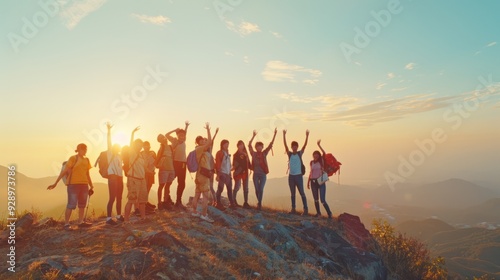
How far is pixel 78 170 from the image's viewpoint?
30.0 ft

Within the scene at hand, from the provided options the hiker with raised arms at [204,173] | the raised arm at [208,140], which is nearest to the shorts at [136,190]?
the hiker with raised arms at [204,173]

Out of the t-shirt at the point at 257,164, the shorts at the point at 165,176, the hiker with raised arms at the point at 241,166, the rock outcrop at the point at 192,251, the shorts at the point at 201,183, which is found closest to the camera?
the rock outcrop at the point at 192,251

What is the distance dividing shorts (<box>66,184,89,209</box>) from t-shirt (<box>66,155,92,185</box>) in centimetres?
13

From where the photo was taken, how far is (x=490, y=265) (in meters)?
141

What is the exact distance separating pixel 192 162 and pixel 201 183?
1.03m

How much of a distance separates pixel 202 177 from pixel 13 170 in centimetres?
485

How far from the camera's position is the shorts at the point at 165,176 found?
35.6 ft

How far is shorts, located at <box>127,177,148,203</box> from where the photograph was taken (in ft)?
29.9

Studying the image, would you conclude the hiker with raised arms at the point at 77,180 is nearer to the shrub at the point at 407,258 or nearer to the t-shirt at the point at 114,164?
the t-shirt at the point at 114,164

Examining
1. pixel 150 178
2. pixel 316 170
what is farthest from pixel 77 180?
pixel 316 170

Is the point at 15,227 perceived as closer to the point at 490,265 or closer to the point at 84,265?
the point at 84,265

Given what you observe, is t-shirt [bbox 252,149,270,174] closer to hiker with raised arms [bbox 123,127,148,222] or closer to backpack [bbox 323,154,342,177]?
backpack [bbox 323,154,342,177]

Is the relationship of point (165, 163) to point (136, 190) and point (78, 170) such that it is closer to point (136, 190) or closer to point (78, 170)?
point (136, 190)

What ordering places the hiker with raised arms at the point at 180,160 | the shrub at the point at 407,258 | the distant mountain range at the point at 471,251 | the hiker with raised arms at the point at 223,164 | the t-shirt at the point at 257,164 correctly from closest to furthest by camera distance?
the hiker with raised arms at the point at 180,160, the hiker with raised arms at the point at 223,164, the shrub at the point at 407,258, the t-shirt at the point at 257,164, the distant mountain range at the point at 471,251
